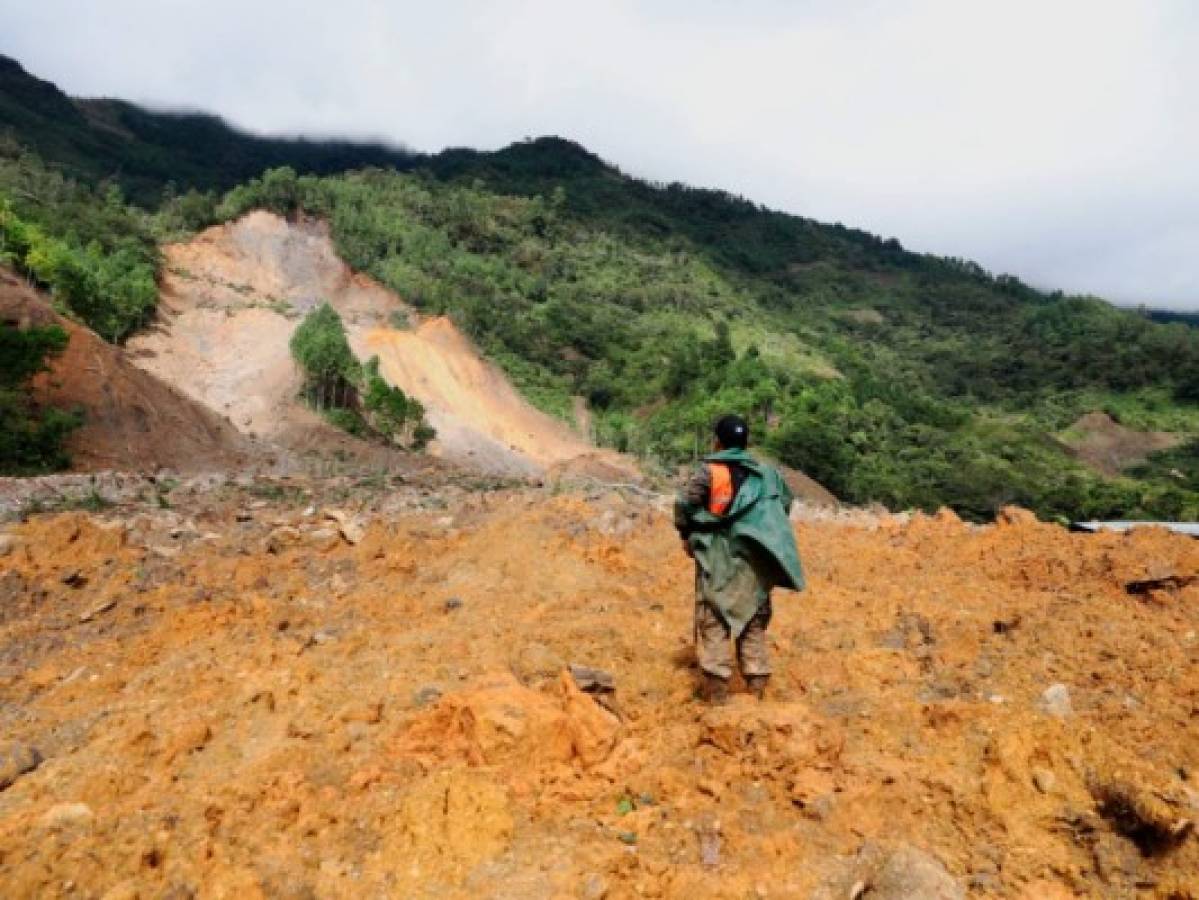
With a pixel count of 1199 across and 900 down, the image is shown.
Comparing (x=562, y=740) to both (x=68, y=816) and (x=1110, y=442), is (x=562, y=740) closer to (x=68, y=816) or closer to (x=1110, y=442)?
(x=68, y=816)

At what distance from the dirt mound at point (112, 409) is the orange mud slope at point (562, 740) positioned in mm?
Result: 10459

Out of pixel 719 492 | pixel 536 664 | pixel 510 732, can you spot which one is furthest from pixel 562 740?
pixel 719 492

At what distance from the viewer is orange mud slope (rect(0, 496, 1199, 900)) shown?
2.95m

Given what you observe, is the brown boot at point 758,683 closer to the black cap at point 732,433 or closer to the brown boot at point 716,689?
the brown boot at point 716,689

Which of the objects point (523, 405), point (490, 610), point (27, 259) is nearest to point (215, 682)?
point (490, 610)

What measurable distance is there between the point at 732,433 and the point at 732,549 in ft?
2.03

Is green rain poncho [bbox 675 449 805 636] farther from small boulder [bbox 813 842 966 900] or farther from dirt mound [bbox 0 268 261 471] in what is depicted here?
dirt mound [bbox 0 268 261 471]

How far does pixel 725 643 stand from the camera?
4.33 m

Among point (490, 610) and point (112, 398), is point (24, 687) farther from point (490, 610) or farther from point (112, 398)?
point (112, 398)

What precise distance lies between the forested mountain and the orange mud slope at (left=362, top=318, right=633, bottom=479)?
11.5ft

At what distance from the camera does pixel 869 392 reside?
59.1 metres

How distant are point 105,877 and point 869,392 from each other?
60.4m

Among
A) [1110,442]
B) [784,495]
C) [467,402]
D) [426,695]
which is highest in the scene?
[1110,442]

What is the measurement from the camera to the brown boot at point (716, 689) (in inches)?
171
